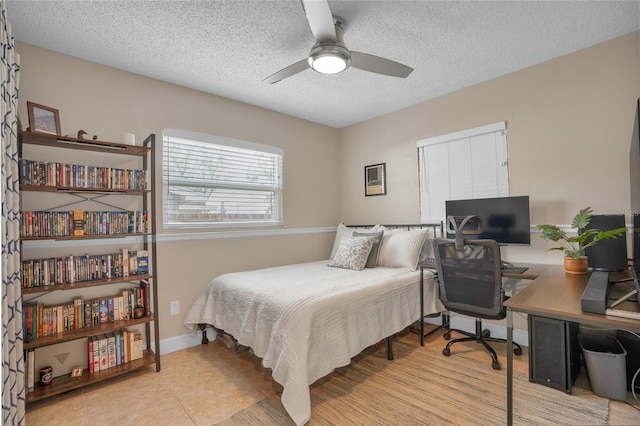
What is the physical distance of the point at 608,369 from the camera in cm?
189

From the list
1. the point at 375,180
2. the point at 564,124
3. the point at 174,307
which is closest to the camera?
the point at 564,124

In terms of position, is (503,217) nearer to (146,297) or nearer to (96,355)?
(146,297)

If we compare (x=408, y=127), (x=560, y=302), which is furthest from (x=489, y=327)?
(x=408, y=127)

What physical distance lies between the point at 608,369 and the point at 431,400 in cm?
112

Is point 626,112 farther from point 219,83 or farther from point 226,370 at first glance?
point 226,370

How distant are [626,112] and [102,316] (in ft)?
13.9

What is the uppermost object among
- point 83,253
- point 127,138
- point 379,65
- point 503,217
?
point 379,65

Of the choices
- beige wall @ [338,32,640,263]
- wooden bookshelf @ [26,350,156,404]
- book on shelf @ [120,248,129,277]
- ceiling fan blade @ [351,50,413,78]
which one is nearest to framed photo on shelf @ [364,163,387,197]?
beige wall @ [338,32,640,263]

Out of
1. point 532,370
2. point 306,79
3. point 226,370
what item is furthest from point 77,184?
point 532,370

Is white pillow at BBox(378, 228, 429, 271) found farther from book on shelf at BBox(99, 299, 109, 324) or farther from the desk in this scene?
book on shelf at BBox(99, 299, 109, 324)

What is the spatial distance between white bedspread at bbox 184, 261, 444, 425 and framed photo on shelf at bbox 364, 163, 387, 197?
4.04ft

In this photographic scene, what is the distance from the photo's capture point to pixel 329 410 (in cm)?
188

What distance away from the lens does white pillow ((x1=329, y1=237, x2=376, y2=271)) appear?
2.98 metres

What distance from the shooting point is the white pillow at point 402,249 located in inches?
119
